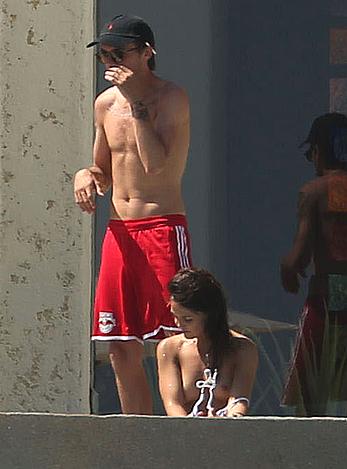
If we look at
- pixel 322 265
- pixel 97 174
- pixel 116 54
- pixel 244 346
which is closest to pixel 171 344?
pixel 244 346

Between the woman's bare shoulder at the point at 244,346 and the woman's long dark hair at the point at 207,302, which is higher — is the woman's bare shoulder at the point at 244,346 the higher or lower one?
the lower one

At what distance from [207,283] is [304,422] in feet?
4.89

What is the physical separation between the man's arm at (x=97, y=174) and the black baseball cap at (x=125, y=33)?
0.32 metres

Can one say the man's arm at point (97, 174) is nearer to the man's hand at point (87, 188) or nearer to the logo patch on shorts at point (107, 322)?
the man's hand at point (87, 188)

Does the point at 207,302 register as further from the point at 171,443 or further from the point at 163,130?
the point at 171,443

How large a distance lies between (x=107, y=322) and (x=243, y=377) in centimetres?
78

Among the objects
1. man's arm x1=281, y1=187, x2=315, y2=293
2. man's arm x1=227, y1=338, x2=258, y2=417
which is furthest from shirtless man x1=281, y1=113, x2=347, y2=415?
man's arm x1=227, y1=338, x2=258, y2=417

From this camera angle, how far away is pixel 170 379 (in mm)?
6211

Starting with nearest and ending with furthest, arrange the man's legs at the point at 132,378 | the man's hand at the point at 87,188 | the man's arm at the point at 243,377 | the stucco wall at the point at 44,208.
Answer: the man's arm at the point at 243,377
the man's hand at the point at 87,188
the man's legs at the point at 132,378
the stucco wall at the point at 44,208

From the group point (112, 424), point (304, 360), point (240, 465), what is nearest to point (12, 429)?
point (112, 424)

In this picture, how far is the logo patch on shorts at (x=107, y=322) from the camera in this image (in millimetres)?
6672

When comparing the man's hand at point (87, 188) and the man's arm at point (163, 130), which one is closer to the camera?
the man's arm at point (163, 130)

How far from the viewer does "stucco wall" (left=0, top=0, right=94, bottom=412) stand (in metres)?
7.20

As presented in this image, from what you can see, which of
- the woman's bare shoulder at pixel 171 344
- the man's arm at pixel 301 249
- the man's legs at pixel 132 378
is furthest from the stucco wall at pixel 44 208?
the woman's bare shoulder at pixel 171 344
